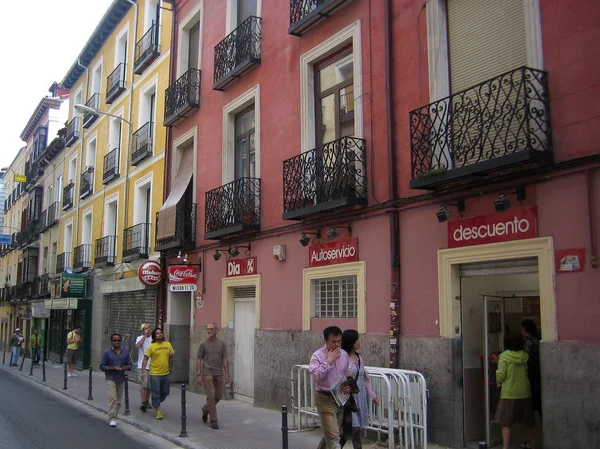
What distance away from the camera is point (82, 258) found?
85.1 ft

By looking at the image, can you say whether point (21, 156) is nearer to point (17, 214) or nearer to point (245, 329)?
point (17, 214)

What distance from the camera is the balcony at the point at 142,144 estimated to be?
64.6ft

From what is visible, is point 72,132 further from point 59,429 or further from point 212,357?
point 212,357

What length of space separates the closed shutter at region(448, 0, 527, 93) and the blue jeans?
25.2 ft

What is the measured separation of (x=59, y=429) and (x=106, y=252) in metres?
12.6

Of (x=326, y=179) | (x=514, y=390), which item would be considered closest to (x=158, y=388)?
(x=326, y=179)

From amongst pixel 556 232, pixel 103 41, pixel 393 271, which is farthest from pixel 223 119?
pixel 103 41

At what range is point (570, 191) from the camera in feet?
23.5

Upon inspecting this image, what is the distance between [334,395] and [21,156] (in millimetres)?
45889

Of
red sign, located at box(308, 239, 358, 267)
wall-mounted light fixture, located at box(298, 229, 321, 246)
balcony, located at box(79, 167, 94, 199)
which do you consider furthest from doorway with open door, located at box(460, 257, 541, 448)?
balcony, located at box(79, 167, 94, 199)

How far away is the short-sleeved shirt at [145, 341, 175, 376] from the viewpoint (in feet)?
39.1

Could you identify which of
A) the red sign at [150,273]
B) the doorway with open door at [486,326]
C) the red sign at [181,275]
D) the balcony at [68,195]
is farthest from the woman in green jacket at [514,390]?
the balcony at [68,195]

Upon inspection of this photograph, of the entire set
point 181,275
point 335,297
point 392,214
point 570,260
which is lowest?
A: point 335,297

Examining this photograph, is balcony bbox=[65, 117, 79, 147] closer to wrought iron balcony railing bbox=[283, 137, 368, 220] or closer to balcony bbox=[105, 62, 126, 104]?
balcony bbox=[105, 62, 126, 104]
